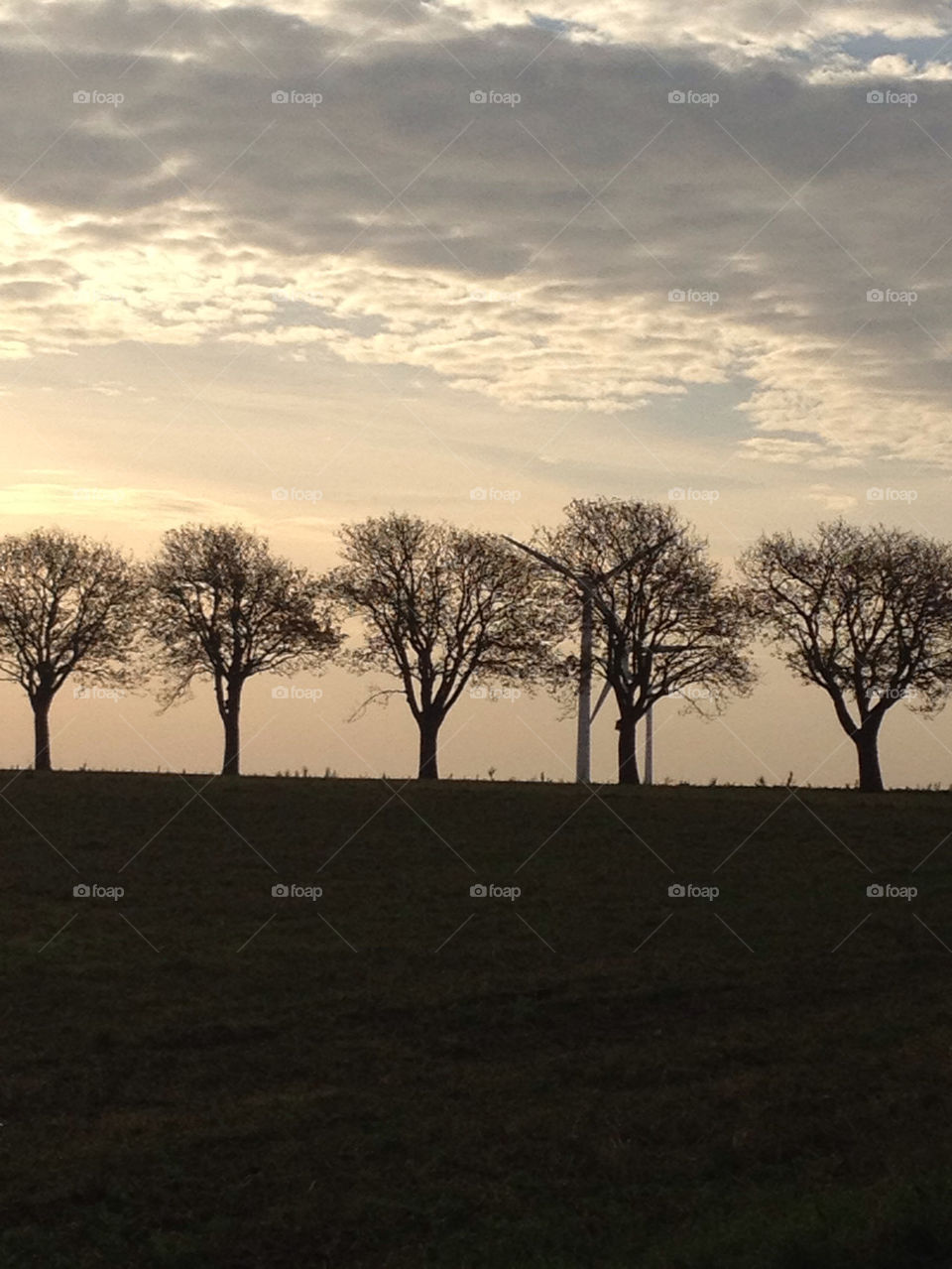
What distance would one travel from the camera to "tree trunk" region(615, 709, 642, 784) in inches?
2848

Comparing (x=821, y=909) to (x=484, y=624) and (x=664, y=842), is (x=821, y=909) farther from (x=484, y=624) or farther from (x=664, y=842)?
(x=484, y=624)

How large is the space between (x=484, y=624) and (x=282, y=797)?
22.8 metres

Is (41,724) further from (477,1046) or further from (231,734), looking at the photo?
(477,1046)

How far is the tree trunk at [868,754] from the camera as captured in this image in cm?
7275

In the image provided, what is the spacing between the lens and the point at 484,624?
76.3 m

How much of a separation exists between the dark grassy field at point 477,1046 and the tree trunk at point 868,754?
23035 mm

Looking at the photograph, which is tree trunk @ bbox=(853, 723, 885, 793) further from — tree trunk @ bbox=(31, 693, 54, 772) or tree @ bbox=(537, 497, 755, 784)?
tree trunk @ bbox=(31, 693, 54, 772)

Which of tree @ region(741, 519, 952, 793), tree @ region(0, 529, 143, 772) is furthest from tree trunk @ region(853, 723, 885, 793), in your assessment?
tree @ region(0, 529, 143, 772)

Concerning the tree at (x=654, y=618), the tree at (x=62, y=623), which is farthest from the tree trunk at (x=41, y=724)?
the tree at (x=654, y=618)

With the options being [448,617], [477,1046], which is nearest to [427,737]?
[448,617]

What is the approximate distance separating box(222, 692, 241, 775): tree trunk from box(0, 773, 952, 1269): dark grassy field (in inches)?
1053

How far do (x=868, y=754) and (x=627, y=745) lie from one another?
12.1m

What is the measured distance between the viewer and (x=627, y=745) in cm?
7300

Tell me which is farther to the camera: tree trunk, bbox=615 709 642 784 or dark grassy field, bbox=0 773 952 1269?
tree trunk, bbox=615 709 642 784
